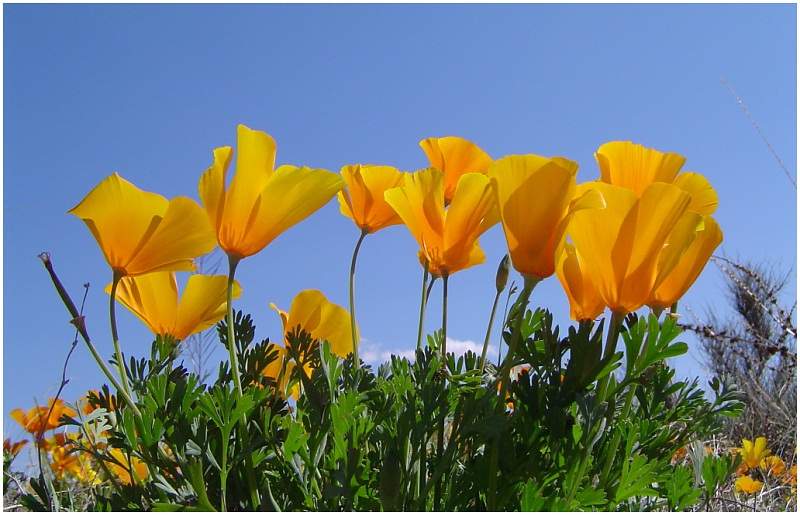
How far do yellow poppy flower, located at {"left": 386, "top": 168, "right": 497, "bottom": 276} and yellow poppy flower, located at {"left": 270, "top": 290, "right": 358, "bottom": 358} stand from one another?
0.24 metres

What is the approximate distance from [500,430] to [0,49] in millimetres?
843

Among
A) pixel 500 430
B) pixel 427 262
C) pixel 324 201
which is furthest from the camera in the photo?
pixel 427 262

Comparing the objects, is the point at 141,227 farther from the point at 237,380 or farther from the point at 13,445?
the point at 13,445

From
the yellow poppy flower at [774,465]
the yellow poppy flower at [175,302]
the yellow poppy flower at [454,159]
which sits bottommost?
the yellow poppy flower at [774,465]

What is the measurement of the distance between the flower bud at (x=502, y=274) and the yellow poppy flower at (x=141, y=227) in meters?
0.36

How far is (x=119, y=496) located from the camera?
993 mm

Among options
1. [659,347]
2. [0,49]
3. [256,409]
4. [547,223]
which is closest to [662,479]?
[659,347]

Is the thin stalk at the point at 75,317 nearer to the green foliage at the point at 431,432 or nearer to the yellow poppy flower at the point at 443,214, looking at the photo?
the green foliage at the point at 431,432

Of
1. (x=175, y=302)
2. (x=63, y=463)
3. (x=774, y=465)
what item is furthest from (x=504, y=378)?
(x=774, y=465)

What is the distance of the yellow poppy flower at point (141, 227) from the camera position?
88cm

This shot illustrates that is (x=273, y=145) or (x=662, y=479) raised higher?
(x=273, y=145)

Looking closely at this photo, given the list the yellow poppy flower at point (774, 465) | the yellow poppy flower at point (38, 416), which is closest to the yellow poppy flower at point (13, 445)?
the yellow poppy flower at point (38, 416)

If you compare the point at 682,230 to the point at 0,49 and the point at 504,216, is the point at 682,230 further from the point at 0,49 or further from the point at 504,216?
the point at 0,49

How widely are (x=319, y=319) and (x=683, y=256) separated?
54 cm
